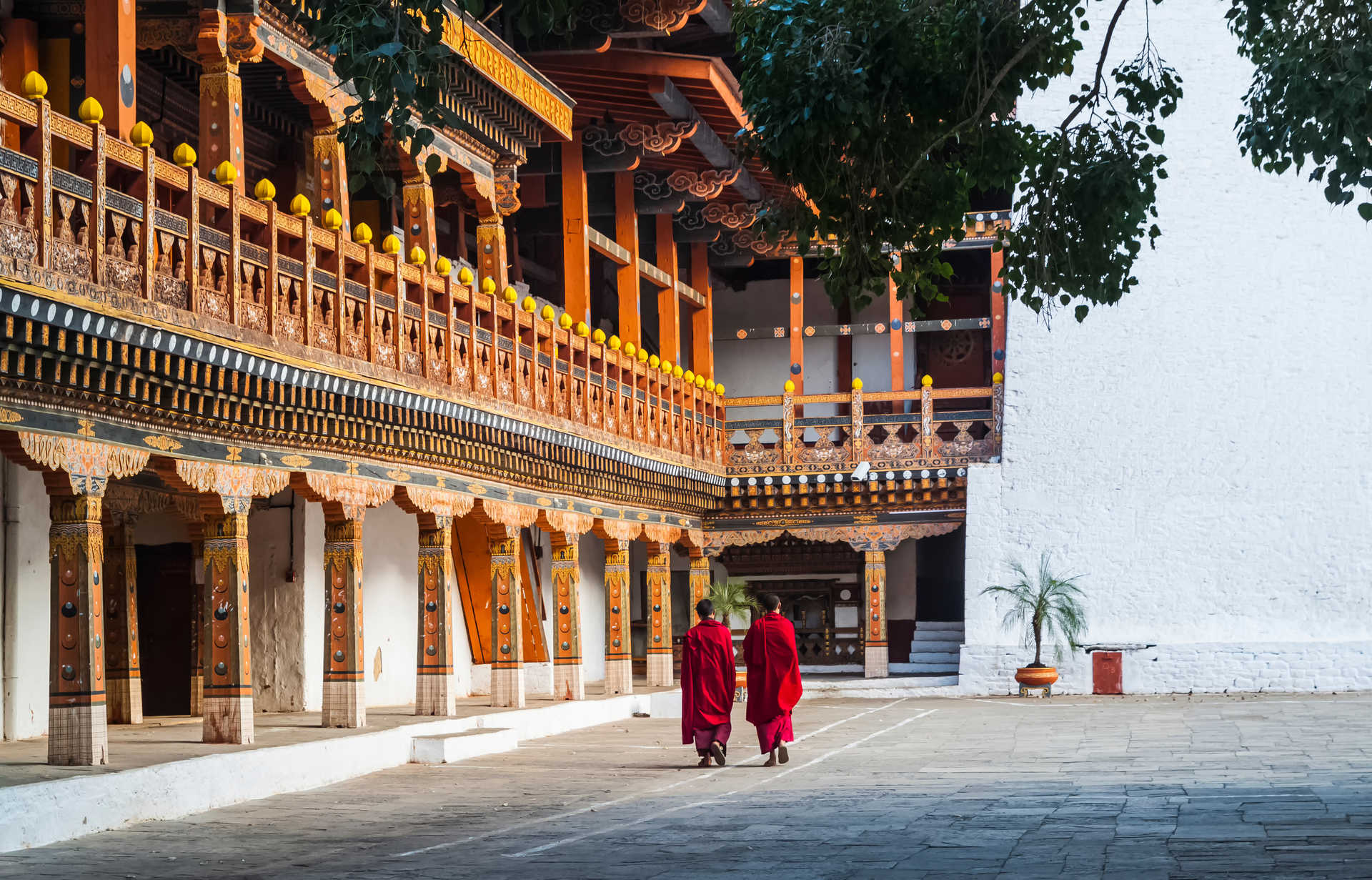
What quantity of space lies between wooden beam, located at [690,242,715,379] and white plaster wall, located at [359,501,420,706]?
5834 mm

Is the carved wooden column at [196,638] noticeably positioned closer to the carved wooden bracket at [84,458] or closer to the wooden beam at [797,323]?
the carved wooden bracket at [84,458]

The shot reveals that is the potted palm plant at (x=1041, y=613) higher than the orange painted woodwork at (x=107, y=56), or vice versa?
the orange painted woodwork at (x=107, y=56)

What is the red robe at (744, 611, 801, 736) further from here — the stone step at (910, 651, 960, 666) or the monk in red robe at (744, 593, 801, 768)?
the stone step at (910, 651, 960, 666)

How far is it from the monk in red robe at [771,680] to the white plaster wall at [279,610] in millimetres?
4479

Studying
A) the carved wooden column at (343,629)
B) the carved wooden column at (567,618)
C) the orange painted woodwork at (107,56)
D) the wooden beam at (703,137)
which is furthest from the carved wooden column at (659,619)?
the orange painted woodwork at (107,56)

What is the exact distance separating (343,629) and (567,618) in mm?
4696

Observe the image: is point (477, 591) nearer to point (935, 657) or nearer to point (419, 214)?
point (419, 214)

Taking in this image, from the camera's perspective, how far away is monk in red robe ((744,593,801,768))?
11223 millimetres

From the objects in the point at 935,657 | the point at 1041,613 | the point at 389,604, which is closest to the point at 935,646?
the point at 935,657

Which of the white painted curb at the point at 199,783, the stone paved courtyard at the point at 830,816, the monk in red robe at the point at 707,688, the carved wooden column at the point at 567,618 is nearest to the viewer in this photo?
the stone paved courtyard at the point at 830,816

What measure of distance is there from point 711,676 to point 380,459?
3.08m

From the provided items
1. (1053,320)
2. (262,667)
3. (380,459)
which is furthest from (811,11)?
(1053,320)

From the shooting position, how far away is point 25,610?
10.9 metres

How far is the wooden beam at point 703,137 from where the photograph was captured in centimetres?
1628
